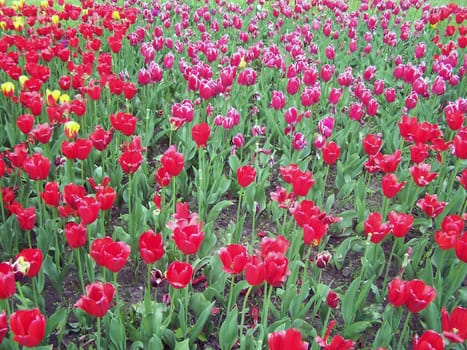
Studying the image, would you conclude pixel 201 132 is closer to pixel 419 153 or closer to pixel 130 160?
pixel 130 160

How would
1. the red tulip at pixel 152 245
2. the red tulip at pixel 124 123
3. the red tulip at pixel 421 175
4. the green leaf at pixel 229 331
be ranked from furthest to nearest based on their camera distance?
the red tulip at pixel 124 123 → the red tulip at pixel 421 175 → the green leaf at pixel 229 331 → the red tulip at pixel 152 245

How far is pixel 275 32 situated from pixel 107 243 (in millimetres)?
6089

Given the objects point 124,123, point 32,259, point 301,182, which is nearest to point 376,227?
point 301,182

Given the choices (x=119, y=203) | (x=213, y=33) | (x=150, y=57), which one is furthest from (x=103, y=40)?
(x=119, y=203)

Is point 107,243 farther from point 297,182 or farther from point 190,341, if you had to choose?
point 297,182

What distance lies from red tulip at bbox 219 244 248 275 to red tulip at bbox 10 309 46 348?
2.24ft

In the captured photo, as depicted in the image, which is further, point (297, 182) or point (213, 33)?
point (213, 33)

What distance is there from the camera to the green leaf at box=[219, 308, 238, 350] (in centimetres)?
239

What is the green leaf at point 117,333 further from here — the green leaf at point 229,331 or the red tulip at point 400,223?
the red tulip at point 400,223

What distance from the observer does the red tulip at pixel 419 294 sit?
202 cm

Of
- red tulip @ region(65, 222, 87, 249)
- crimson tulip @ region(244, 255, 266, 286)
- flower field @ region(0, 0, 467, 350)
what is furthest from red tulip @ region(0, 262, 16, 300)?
crimson tulip @ region(244, 255, 266, 286)

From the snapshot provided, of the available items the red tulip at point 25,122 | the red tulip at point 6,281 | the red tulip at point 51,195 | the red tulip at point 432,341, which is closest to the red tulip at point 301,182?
the red tulip at point 432,341

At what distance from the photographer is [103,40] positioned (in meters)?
6.94

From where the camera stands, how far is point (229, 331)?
240 centimetres
